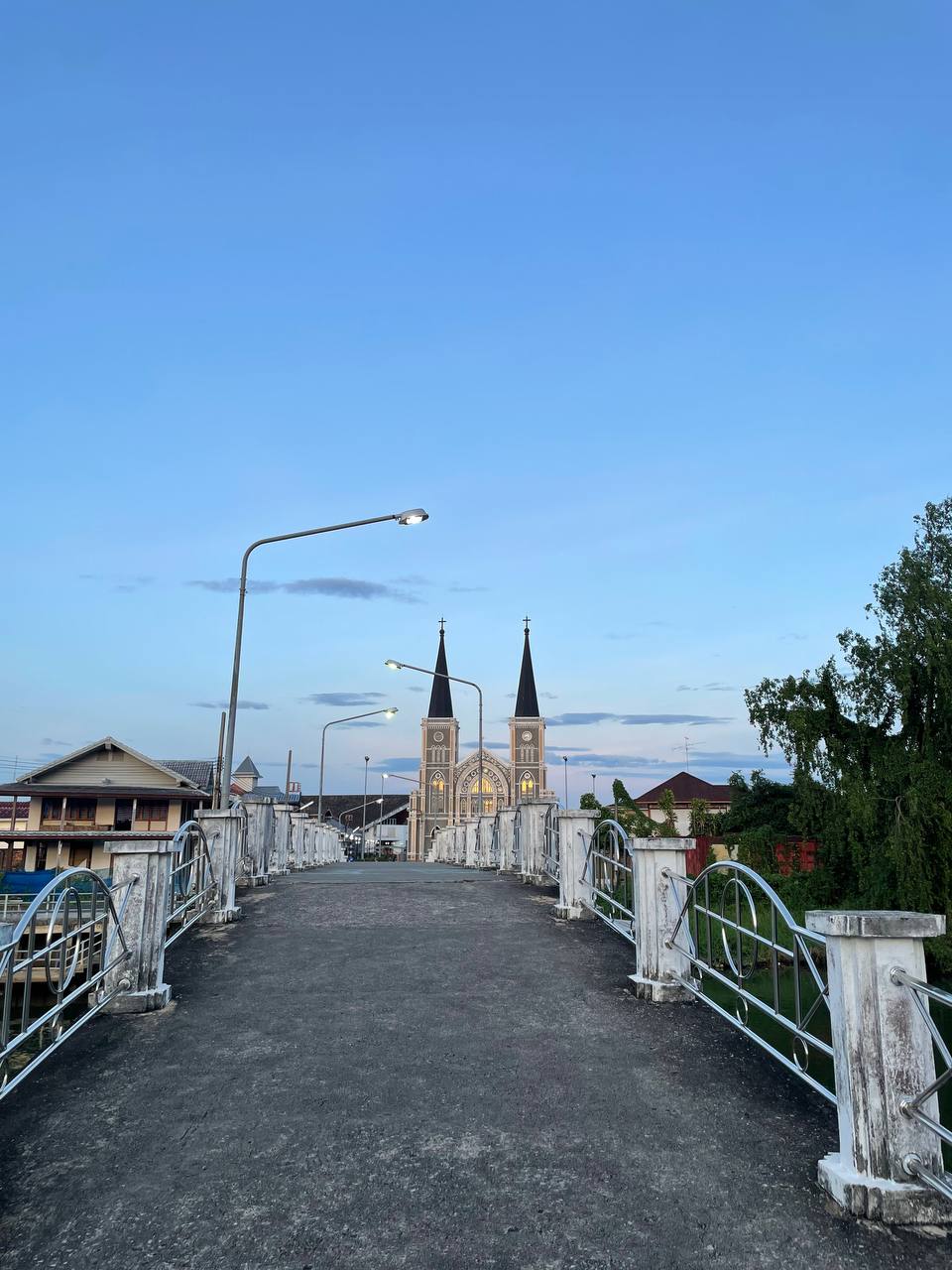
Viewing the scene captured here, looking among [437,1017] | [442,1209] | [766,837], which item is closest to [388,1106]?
[442,1209]

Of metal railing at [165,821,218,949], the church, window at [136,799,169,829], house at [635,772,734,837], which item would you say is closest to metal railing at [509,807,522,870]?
metal railing at [165,821,218,949]

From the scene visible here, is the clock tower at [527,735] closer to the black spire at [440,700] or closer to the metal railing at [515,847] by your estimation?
the black spire at [440,700]

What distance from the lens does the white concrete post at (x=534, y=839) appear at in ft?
43.2

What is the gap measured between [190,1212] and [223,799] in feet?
33.8

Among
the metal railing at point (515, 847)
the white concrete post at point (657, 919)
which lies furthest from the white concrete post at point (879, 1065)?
the metal railing at point (515, 847)

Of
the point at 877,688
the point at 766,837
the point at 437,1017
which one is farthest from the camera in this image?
the point at 766,837

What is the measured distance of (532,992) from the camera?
657 cm

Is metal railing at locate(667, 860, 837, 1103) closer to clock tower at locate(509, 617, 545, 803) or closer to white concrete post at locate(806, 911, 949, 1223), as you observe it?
white concrete post at locate(806, 911, 949, 1223)

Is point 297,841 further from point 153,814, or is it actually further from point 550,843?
point 153,814

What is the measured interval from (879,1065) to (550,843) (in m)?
8.78

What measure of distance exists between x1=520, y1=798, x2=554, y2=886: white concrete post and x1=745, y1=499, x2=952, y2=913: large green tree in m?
17.5

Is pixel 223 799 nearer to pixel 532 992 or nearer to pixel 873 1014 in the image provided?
pixel 532 992

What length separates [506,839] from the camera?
17516mm

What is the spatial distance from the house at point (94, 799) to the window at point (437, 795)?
84.0 m
